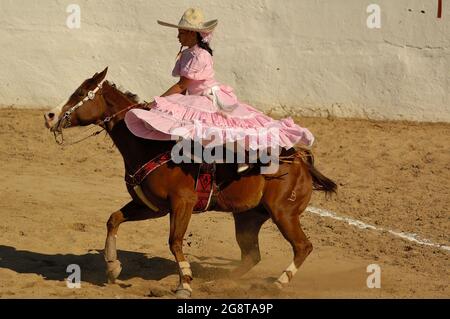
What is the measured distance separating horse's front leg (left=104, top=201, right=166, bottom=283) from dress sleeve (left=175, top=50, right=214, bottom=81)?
1181 millimetres

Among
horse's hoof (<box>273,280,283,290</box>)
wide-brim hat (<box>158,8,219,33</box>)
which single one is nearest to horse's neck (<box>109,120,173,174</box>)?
wide-brim hat (<box>158,8,219,33</box>)

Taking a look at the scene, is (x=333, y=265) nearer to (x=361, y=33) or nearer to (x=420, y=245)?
(x=420, y=245)

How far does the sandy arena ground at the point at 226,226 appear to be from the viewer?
28.0 feet

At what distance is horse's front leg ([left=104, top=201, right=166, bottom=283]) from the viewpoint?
8.29 metres

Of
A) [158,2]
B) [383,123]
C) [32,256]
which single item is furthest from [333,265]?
[158,2]

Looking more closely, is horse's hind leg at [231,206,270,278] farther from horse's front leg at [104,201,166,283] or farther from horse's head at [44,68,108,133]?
horse's head at [44,68,108,133]

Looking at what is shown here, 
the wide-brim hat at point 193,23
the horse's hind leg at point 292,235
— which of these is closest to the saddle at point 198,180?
the horse's hind leg at point 292,235

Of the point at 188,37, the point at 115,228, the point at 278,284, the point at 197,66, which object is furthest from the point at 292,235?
the point at 188,37

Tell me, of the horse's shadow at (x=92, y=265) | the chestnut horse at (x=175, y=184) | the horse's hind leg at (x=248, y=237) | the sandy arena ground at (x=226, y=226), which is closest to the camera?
the chestnut horse at (x=175, y=184)

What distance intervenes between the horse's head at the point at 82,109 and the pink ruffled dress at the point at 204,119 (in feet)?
0.94

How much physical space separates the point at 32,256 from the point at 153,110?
2.06 metres

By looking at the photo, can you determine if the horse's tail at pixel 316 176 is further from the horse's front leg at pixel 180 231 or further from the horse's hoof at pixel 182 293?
the horse's hoof at pixel 182 293

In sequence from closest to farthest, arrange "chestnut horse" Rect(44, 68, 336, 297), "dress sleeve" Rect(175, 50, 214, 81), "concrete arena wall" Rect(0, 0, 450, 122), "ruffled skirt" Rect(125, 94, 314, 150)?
1. "ruffled skirt" Rect(125, 94, 314, 150)
2. "chestnut horse" Rect(44, 68, 336, 297)
3. "dress sleeve" Rect(175, 50, 214, 81)
4. "concrete arena wall" Rect(0, 0, 450, 122)

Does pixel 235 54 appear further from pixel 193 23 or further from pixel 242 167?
pixel 242 167
